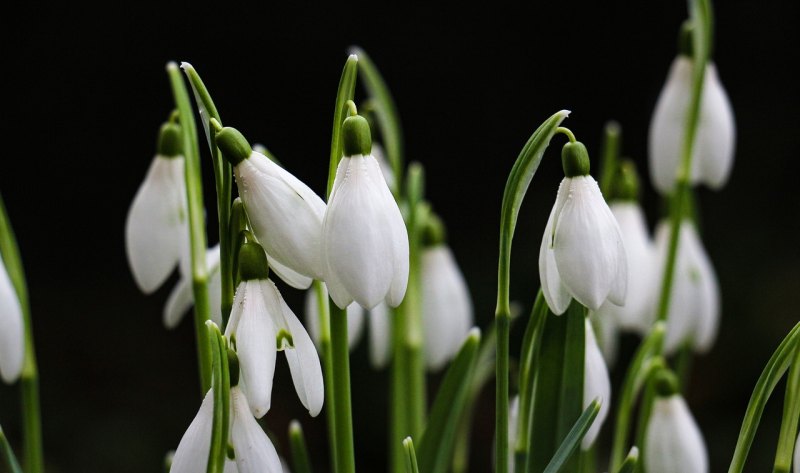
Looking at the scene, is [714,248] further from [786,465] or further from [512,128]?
[786,465]

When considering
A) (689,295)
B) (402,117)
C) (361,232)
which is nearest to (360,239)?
(361,232)

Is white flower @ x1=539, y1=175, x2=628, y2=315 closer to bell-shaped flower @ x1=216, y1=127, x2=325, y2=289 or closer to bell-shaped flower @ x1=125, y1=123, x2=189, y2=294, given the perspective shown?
bell-shaped flower @ x1=216, y1=127, x2=325, y2=289

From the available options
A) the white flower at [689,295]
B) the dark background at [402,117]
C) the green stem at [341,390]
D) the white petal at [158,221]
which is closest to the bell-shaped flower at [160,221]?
the white petal at [158,221]

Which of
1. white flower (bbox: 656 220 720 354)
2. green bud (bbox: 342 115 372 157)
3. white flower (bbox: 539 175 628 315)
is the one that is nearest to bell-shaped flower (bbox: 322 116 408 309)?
green bud (bbox: 342 115 372 157)

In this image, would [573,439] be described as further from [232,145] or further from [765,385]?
[232,145]

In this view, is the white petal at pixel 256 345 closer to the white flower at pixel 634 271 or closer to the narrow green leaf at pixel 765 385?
the narrow green leaf at pixel 765 385

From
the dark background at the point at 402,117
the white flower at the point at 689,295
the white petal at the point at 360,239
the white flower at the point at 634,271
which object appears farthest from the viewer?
the dark background at the point at 402,117
